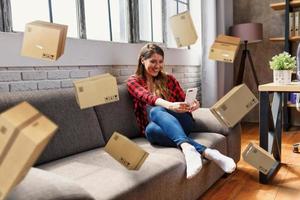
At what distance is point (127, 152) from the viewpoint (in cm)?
139

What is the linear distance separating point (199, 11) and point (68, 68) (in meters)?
2.21

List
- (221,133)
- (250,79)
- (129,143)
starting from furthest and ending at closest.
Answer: (250,79) → (221,133) → (129,143)

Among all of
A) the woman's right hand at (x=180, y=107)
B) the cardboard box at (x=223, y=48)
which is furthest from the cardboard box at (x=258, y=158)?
the cardboard box at (x=223, y=48)

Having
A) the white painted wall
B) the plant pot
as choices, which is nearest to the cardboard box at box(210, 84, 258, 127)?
the plant pot

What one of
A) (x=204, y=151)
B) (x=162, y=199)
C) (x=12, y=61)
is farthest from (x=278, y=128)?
(x=12, y=61)

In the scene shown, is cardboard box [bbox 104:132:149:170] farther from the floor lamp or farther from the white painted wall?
the floor lamp

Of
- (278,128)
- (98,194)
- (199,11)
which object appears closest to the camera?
(98,194)

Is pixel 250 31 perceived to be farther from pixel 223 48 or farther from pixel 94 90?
pixel 94 90

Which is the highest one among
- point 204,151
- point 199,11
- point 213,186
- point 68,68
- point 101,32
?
point 199,11

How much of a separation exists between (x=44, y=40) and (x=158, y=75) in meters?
1.05

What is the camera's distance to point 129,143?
140cm

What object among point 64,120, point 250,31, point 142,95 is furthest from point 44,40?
point 250,31

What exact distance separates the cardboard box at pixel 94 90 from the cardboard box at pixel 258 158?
2.89 feet

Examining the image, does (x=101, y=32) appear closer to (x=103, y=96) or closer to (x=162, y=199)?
(x=103, y=96)
